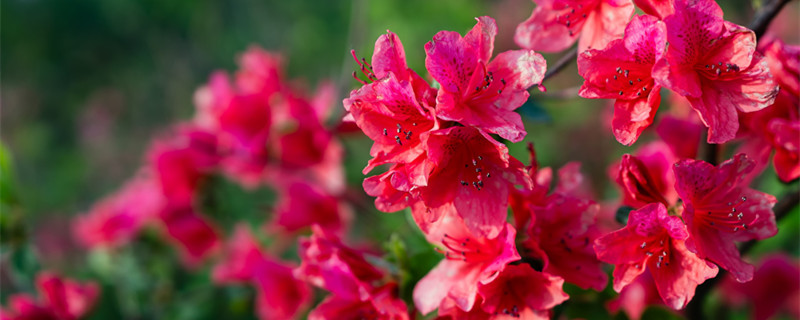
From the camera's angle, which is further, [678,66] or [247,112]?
[247,112]

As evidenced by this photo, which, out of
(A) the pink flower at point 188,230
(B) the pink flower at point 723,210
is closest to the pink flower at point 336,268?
(B) the pink flower at point 723,210

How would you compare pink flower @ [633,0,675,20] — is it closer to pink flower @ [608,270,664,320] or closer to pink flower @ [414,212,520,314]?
pink flower @ [414,212,520,314]

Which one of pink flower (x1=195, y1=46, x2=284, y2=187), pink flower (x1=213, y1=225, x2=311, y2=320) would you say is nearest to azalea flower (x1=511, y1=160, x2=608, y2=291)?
pink flower (x1=213, y1=225, x2=311, y2=320)

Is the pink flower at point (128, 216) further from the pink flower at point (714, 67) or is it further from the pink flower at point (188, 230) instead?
the pink flower at point (714, 67)

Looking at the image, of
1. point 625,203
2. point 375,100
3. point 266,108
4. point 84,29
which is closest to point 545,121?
point 625,203

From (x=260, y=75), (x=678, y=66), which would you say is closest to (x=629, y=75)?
(x=678, y=66)

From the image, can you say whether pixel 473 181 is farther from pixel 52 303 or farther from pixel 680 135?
pixel 52 303
